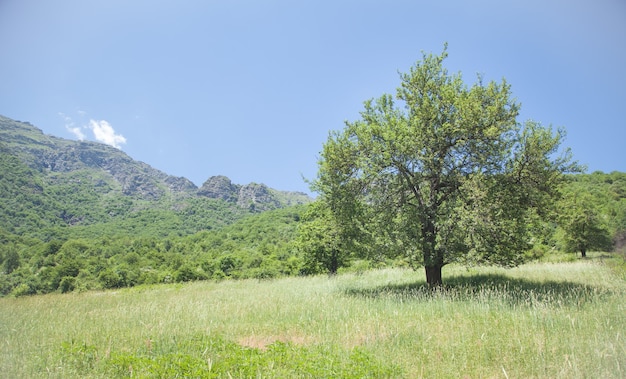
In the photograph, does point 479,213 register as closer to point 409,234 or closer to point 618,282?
point 409,234

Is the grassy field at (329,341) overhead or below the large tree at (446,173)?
below

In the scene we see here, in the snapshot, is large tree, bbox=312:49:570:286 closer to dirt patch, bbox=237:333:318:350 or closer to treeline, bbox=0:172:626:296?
treeline, bbox=0:172:626:296

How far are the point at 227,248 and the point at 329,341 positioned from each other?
79590mm

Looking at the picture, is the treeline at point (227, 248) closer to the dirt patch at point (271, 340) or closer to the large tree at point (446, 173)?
the large tree at point (446, 173)

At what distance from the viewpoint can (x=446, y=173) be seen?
12.5 metres

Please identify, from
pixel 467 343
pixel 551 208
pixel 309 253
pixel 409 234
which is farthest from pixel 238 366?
pixel 309 253

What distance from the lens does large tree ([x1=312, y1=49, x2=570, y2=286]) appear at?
36.1 ft

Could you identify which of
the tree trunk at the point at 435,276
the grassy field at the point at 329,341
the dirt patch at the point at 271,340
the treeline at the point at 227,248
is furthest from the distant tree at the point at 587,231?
the dirt patch at the point at 271,340

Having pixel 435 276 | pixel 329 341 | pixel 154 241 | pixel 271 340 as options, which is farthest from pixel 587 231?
pixel 154 241

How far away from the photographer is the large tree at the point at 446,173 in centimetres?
1102

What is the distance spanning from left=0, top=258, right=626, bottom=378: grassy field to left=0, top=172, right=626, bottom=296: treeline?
4.27 metres

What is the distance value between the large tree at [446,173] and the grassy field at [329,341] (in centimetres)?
232

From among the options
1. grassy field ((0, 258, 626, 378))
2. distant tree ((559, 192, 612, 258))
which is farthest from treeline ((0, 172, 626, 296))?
grassy field ((0, 258, 626, 378))

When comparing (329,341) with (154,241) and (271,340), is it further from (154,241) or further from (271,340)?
(154,241)
